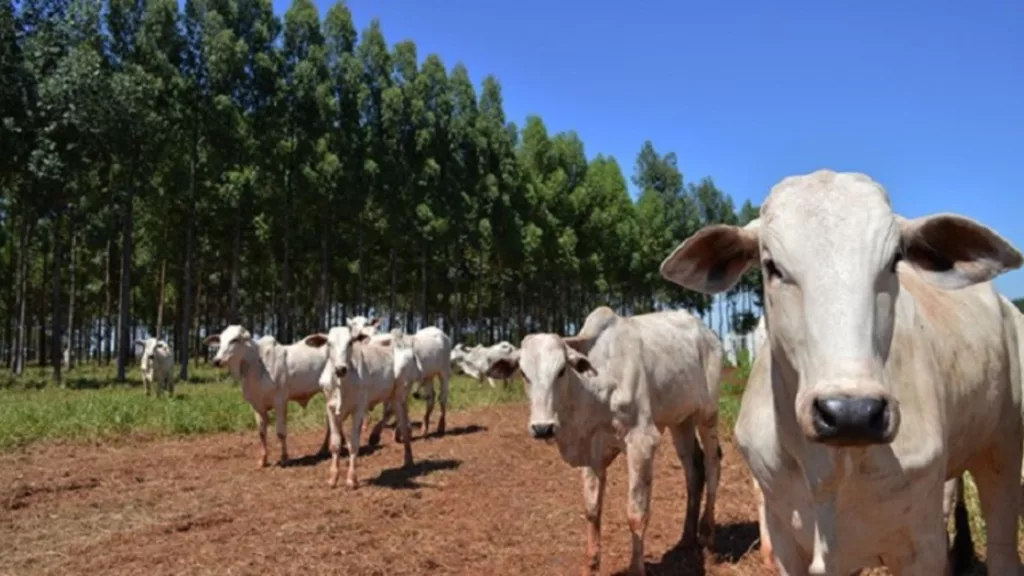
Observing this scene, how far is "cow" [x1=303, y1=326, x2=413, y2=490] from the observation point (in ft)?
36.9

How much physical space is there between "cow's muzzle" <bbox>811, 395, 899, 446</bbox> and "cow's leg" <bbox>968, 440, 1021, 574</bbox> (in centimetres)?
231

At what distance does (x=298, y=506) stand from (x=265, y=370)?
4414 millimetres

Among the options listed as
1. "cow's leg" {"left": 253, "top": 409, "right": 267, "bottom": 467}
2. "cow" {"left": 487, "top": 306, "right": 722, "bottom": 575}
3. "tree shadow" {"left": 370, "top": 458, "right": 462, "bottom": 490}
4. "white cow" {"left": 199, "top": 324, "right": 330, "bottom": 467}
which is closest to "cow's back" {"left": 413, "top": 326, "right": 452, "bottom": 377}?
"white cow" {"left": 199, "top": 324, "right": 330, "bottom": 467}

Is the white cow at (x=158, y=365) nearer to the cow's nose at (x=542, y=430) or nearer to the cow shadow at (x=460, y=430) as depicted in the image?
the cow shadow at (x=460, y=430)

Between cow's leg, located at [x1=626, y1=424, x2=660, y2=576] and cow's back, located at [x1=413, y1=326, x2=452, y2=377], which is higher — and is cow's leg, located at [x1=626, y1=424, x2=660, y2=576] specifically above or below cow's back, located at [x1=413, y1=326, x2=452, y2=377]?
below

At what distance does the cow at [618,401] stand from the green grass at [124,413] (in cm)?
1032

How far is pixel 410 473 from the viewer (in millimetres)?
11945

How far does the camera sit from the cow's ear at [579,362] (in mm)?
6598

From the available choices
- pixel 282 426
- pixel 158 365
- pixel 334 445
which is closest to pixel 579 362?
pixel 334 445

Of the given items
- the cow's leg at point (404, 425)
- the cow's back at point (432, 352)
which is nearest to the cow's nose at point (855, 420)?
the cow's leg at point (404, 425)

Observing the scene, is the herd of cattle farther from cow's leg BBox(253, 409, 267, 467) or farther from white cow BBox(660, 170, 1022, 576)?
cow's leg BBox(253, 409, 267, 467)

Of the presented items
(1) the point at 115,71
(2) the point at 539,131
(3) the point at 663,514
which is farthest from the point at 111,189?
(3) the point at 663,514

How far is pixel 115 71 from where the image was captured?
2567 cm

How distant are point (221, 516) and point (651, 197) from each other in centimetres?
4289
